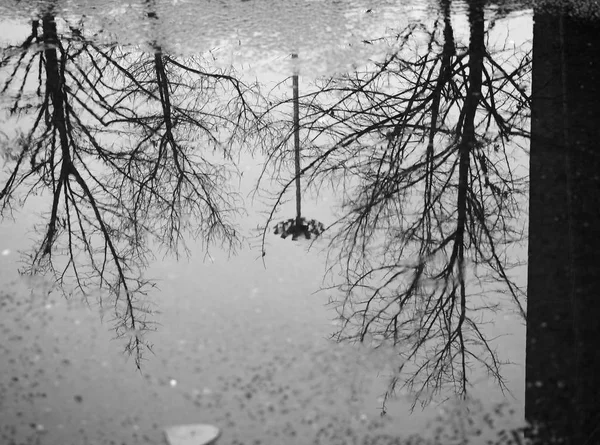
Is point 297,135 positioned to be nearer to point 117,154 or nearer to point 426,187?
point 426,187

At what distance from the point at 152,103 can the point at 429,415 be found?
2503 mm

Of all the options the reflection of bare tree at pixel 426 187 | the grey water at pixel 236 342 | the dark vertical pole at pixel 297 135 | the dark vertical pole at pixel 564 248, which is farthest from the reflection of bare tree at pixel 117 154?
the dark vertical pole at pixel 564 248

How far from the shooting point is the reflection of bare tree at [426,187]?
209 centimetres

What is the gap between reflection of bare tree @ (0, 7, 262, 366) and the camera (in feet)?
7.88

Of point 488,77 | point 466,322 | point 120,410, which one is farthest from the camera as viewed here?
point 488,77

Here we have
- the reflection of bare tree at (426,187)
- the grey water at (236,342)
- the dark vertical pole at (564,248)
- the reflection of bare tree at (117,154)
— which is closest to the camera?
the grey water at (236,342)

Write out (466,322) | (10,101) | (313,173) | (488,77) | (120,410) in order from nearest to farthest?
(120,410) < (466,322) < (313,173) < (10,101) < (488,77)

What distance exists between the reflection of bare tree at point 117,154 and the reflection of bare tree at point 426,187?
18.3 inches

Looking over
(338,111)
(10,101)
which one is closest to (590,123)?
(338,111)

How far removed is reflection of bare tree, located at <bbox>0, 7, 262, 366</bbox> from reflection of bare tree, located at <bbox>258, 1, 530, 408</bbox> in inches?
18.3

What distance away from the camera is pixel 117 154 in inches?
120

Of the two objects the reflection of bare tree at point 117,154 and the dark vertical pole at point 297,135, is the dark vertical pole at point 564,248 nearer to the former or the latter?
the dark vertical pole at point 297,135

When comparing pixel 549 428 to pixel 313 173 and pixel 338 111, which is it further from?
pixel 338 111

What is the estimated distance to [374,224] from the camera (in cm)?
264
